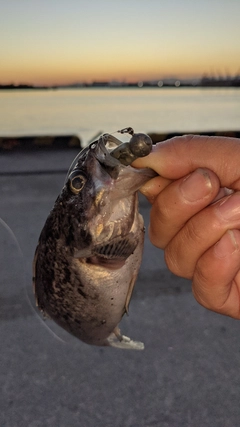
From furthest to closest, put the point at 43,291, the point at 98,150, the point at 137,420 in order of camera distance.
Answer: the point at 137,420, the point at 43,291, the point at 98,150

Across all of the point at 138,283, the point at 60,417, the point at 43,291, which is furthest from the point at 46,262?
the point at 138,283

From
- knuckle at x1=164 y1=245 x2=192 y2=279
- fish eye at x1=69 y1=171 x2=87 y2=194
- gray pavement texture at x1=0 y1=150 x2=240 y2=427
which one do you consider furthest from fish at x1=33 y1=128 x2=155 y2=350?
gray pavement texture at x1=0 y1=150 x2=240 y2=427

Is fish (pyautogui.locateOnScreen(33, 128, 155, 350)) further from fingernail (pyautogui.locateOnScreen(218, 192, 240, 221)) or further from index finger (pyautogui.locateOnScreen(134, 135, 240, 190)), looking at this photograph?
fingernail (pyautogui.locateOnScreen(218, 192, 240, 221))

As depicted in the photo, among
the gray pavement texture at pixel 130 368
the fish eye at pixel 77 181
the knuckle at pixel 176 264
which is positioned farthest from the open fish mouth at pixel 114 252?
the gray pavement texture at pixel 130 368

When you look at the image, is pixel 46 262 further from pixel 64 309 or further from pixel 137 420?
pixel 137 420

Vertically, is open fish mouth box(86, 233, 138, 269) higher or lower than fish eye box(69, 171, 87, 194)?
lower

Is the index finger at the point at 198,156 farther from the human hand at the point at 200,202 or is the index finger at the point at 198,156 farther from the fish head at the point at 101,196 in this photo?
the fish head at the point at 101,196
